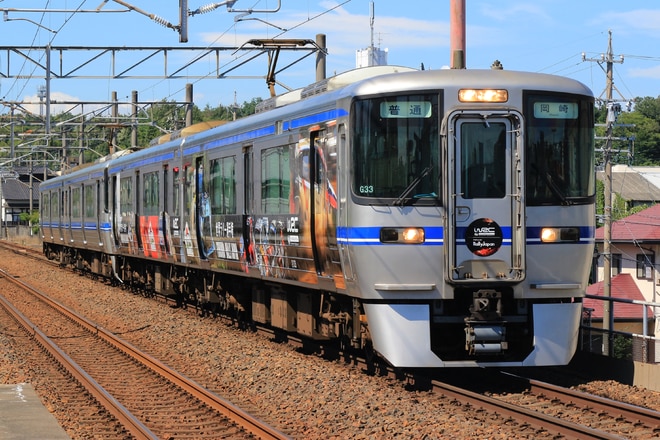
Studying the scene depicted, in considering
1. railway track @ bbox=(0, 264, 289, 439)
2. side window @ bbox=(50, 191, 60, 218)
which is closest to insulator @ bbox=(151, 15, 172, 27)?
railway track @ bbox=(0, 264, 289, 439)

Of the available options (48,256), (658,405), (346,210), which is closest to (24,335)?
(346,210)

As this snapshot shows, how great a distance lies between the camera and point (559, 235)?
10281 millimetres

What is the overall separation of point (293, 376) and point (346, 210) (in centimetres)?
216

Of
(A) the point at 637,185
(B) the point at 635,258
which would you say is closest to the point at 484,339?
(B) the point at 635,258

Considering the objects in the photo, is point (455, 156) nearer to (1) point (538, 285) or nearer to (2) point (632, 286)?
(1) point (538, 285)

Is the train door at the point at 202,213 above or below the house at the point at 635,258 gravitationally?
above

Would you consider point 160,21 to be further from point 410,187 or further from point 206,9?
point 410,187

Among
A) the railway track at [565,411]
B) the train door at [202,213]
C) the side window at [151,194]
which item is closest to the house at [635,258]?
the side window at [151,194]

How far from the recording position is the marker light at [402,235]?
1004 centimetres

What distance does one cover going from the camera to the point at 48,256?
4116 cm

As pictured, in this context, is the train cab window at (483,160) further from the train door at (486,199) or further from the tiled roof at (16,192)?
the tiled roof at (16,192)

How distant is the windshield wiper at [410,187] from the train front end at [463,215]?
12 millimetres

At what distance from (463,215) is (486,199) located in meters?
0.27

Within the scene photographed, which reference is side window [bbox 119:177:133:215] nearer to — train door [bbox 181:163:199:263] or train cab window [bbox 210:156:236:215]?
train door [bbox 181:163:199:263]
